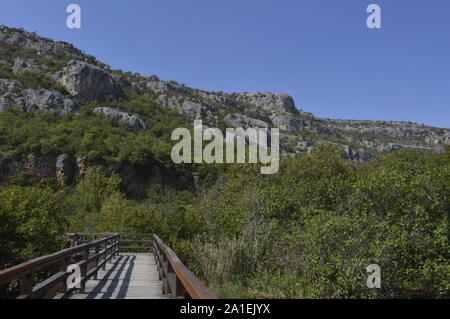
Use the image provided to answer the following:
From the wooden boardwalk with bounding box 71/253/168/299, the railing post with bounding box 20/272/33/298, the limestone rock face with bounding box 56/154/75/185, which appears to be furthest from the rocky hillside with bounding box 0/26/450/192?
the railing post with bounding box 20/272/33/298

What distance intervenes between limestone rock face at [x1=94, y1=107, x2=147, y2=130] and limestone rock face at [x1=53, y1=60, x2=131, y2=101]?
214 inches

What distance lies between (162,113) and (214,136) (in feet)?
42.9

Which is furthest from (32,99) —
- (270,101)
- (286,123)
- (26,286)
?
(270,101)

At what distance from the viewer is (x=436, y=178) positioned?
1420cm

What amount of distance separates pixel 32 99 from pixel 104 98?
14.4 metres

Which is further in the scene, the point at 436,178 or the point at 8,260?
the point at 436,178

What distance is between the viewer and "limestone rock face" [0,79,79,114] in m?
53.5

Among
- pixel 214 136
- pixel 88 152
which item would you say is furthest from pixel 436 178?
pixel 214 136

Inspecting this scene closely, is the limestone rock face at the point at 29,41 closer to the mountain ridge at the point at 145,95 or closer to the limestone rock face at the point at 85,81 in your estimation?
the mountain ridge at the point at 145,95

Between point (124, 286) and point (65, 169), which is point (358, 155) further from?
point (124, 286)

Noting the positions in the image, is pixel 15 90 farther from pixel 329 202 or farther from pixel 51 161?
pixel 329 202

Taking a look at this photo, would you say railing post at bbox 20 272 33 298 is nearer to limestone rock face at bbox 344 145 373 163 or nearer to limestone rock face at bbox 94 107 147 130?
limestone rock face at bbox 94 107 147 130

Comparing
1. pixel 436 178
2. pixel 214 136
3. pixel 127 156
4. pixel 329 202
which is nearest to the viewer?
pixel 436 178

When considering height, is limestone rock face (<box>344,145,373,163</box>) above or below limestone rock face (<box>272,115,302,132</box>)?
below
